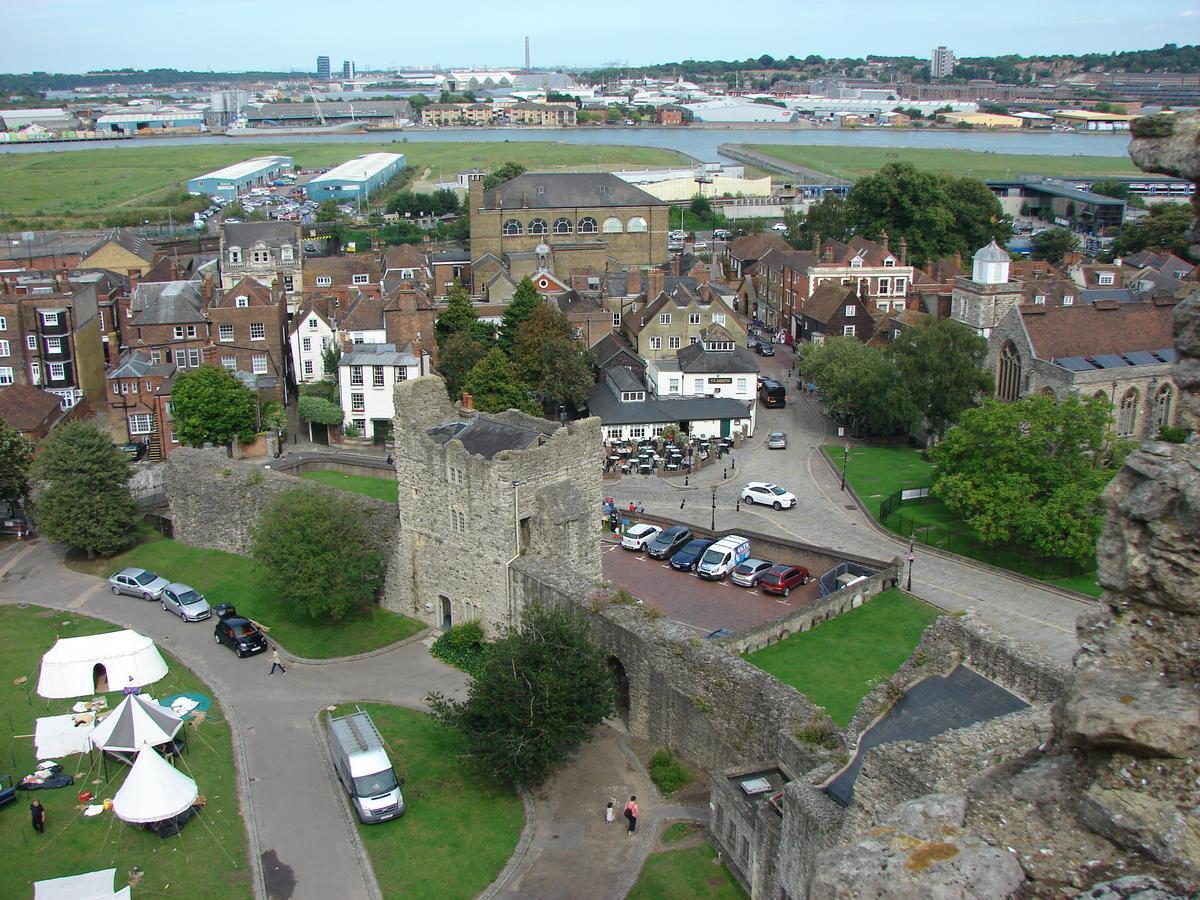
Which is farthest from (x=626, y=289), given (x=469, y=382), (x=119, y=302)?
(x=119, y=302)

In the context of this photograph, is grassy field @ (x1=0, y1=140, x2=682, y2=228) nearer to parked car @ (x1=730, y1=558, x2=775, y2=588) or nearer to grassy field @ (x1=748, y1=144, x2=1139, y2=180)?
grassy field @ (x1=748, y1=144, x2=1139, y2=180)

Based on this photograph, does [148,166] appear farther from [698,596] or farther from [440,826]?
[440,826]

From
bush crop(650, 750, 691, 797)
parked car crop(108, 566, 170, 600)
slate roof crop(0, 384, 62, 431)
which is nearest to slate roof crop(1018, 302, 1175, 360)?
bush crop(650, 750, 691, 797)

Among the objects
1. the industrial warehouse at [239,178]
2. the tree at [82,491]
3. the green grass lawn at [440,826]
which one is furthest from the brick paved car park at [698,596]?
the industrial warehouse at [239,178]

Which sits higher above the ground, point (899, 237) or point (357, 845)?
point (899, 237)

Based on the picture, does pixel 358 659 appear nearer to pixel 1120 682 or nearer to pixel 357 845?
pixel 357 845

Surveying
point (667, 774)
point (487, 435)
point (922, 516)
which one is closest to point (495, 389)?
point (922, 516)
